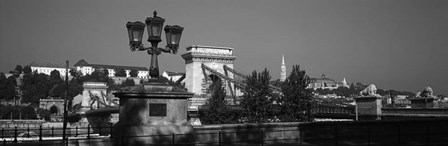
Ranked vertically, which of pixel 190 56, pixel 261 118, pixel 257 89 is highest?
pixel 190 56

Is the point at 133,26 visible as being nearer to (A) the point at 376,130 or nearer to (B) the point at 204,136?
(B) the point at 204,136

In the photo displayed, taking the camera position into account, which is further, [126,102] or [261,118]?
[261,118]

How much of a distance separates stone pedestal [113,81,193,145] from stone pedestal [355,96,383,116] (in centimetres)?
1871

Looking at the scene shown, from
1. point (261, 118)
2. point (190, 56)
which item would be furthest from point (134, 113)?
point (190, 56)

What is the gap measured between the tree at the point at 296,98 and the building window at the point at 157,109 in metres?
30.5

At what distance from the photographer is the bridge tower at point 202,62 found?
5553cm

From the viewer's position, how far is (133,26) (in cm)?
1237

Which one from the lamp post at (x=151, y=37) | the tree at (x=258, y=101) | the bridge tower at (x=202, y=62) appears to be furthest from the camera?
the bridge tower at (x=202, y=62)

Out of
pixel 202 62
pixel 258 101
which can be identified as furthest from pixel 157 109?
pixel 202 62

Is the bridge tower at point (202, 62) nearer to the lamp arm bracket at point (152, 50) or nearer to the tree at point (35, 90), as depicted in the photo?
the lamp arm bracket at point (152, 50)

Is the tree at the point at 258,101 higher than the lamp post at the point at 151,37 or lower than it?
lower

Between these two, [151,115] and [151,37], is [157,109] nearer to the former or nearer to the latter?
[151,115]

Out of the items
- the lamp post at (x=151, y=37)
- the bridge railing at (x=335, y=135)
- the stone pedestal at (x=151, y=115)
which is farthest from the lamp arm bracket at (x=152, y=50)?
the bridge railing at (x=335, y=135)

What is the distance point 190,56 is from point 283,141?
4340 cm
